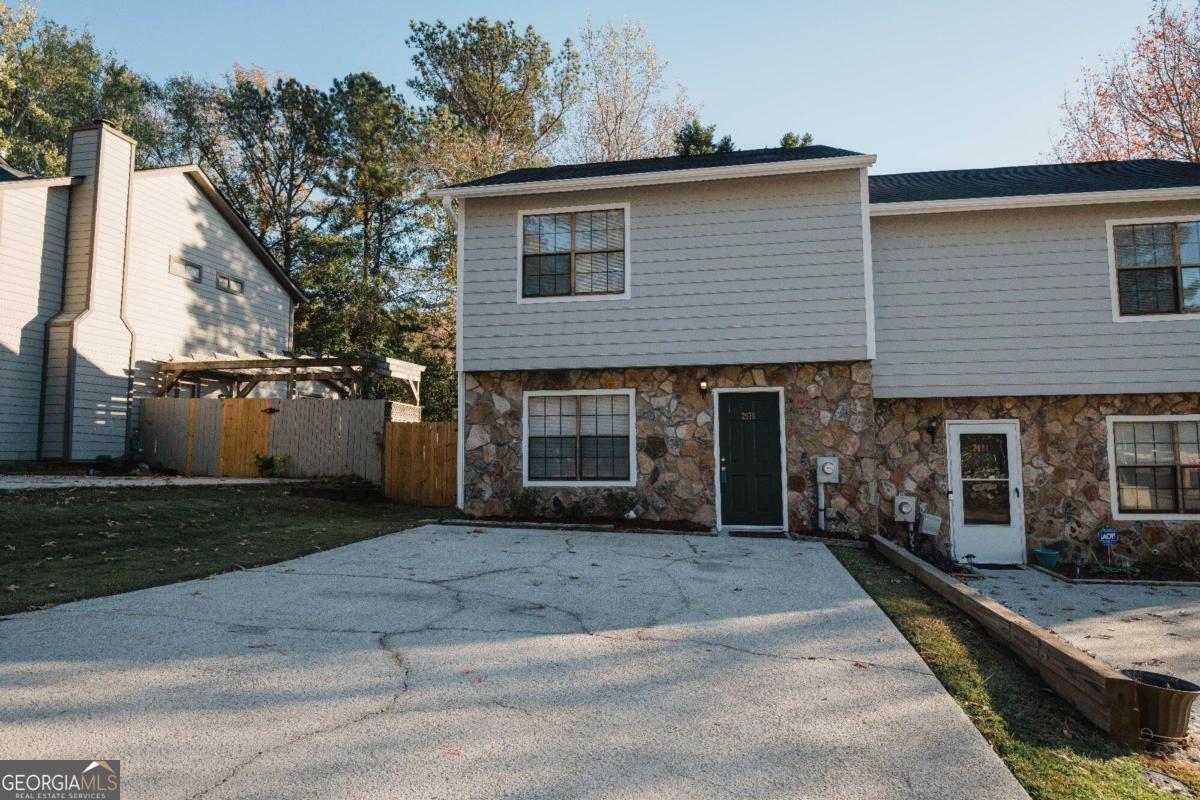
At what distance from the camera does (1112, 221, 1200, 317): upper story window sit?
9.50m

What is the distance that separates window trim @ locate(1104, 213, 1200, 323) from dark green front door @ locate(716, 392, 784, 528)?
504 centimetres

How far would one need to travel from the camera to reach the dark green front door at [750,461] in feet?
31.3

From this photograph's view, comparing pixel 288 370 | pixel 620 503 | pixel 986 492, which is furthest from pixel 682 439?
pixel 288 370

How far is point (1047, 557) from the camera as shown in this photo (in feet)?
31.5

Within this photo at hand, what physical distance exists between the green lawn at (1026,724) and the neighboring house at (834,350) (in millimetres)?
4892

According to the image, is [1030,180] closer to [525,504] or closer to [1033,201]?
[1033,201]

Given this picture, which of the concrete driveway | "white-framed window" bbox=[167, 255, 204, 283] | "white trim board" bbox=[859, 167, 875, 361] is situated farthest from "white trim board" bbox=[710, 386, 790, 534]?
"white-framed window" bbox=[167, 255, 204, 283]

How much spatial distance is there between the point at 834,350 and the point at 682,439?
8.07 ft

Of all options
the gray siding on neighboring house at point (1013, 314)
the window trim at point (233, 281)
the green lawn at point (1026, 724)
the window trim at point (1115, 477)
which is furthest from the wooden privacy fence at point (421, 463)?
the window trim at point (1115, 477)

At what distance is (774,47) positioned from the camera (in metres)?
13.6

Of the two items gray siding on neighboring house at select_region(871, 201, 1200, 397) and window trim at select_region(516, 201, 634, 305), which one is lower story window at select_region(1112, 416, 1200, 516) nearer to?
gray siding on neighboring house at select_region(871, 201, 1200, 397)

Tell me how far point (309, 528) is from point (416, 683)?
5.89 meters

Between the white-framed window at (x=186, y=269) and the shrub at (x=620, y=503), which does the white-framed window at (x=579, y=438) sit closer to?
the shrub at (x=620, y=503)

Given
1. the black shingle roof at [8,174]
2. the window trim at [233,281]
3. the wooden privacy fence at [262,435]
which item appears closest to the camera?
the black shingle roof at [8,174]
